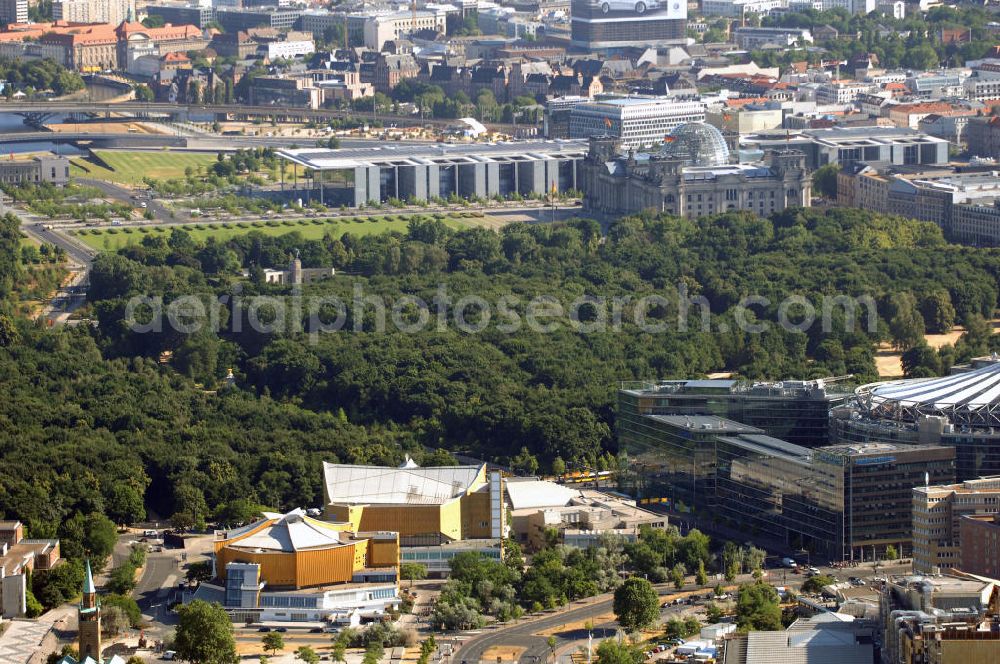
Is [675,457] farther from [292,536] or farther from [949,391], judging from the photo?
[292,536]

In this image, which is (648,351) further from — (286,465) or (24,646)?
(24,646)

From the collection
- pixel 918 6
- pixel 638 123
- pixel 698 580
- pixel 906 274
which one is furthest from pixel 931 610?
pixel 918 6

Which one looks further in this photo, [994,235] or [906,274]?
[994,235]

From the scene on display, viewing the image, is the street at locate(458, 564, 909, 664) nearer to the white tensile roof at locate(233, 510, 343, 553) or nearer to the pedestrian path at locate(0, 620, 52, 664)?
the white tensile roof at locate(233, 510, 343, 553)

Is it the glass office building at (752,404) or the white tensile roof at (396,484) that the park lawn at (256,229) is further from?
the white tensile roof at (396,484)

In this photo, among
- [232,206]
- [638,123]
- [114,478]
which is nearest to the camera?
[114,478]

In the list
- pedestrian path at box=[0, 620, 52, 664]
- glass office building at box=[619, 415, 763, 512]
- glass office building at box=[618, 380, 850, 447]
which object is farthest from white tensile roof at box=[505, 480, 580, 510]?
pedestrian path at box=[0, 620, 52, 664]

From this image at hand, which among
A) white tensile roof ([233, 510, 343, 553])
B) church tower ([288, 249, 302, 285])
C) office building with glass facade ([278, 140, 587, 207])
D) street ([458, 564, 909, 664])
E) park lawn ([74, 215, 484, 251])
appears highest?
office building with glass facade ([278, 140, 587, 207])
